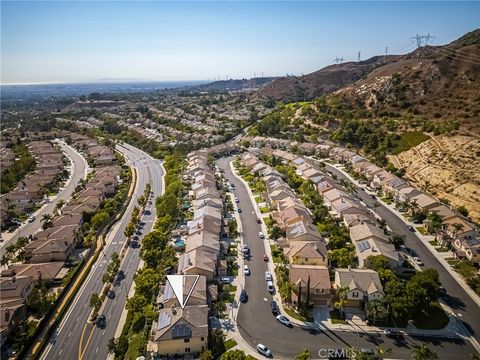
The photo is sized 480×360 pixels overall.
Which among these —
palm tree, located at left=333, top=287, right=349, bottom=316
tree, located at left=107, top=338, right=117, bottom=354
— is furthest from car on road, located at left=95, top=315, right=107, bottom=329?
palm tree, located at left=333, top=287, right=349, bottom=316

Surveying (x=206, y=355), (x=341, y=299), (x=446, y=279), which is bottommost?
(x=446, y=279)

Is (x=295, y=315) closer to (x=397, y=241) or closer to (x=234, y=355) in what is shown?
(x=234, y=355)

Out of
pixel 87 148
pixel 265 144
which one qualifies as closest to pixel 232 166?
pixel 265 144

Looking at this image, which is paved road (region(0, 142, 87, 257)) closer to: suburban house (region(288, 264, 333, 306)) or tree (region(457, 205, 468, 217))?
suburban house (region(288, 264, 333, 306))

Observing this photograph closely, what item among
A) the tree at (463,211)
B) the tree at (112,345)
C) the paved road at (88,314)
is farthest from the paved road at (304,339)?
the tree at (463,211)

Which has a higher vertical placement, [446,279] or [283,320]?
[283,320]

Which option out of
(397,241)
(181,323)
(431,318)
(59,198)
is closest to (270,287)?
(181,323)

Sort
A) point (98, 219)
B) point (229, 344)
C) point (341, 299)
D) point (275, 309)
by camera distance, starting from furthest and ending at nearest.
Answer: point (98, 219) < point (275, 309) < point (341, 299) < point (229, 344)

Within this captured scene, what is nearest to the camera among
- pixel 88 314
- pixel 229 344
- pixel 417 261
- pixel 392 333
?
pixel 229 344
